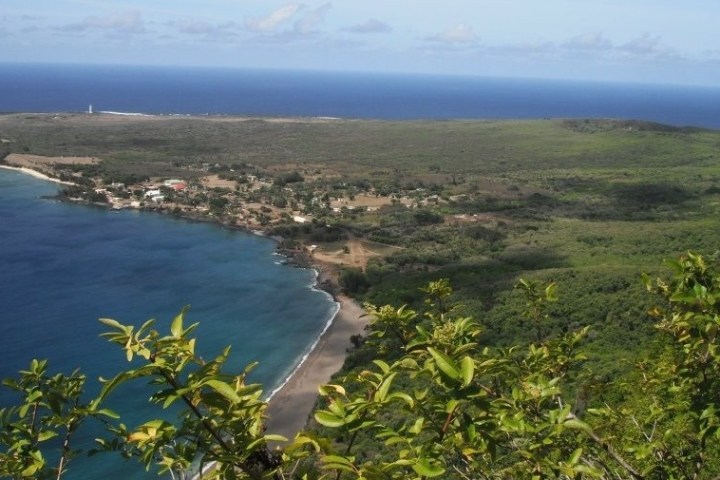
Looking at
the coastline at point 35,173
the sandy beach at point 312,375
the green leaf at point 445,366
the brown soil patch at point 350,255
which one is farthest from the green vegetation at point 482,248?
the sandy beach at point 312,375

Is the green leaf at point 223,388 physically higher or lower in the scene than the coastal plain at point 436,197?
higher

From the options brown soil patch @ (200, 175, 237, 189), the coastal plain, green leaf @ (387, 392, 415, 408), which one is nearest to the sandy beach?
the coastal plain

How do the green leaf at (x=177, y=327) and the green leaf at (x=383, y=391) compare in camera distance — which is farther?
the green leaf at (x=177, y=327)

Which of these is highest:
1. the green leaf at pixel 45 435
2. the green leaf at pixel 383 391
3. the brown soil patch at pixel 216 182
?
the green leaf at pixel 383 391

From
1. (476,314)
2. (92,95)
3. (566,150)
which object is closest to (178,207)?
(476,314)

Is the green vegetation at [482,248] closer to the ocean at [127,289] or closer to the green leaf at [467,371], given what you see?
the green leaf at [467,371]

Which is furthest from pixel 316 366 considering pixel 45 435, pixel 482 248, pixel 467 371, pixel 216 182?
pixel 216 182

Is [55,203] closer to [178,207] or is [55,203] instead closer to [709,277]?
[178,207]

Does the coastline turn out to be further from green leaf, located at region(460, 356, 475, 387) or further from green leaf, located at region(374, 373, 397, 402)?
green leaf, located at region(460, 356, 475, 387)

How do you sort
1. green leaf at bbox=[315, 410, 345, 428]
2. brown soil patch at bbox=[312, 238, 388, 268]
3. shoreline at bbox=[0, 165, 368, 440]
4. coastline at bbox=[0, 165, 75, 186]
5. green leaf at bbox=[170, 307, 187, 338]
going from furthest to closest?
coastline at bbox=[0, 165, 75, 186], brown soil patch at bbox=[312, 238, 388, 268], shoreline at bbox=[0, 165, 368, 440], green leaf at bbox=[170, 307, 187, 338], green leaf at bbox=[315, 410, 345, 428]
